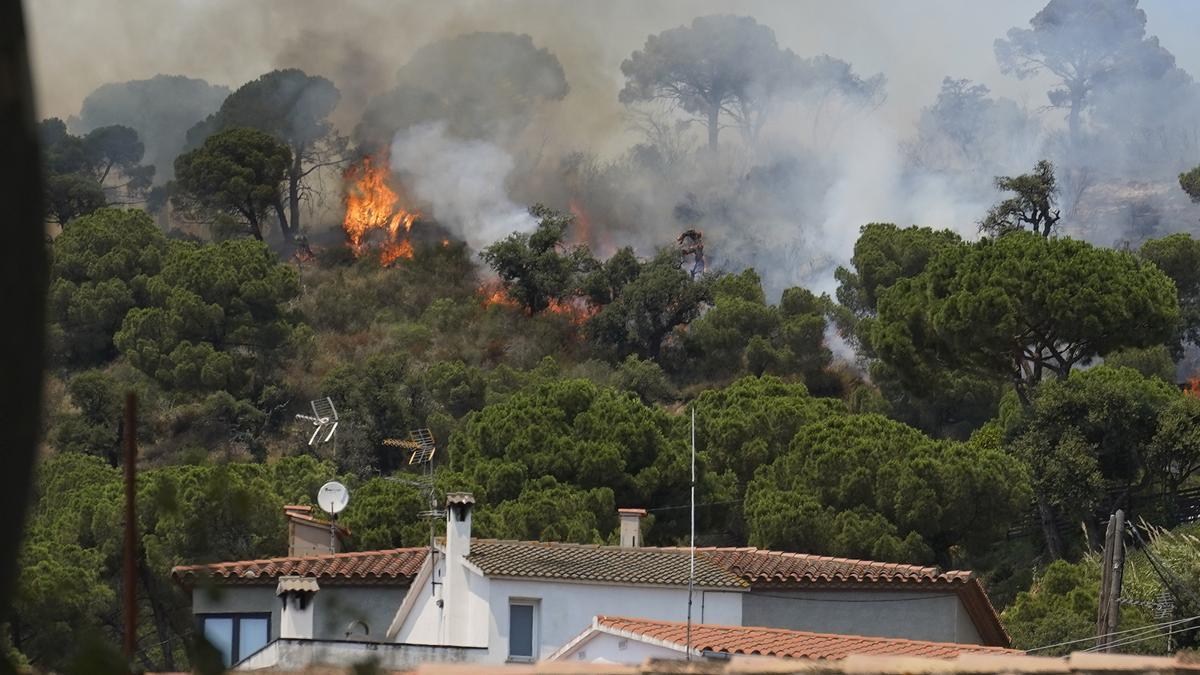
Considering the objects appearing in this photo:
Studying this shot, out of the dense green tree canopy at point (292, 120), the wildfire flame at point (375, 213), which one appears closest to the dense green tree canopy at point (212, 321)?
the wildfire flame at point (375, 213)

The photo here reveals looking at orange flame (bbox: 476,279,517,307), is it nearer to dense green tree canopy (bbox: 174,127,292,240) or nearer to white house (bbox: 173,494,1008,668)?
dense green tree canopy (bbox: 174,127,292,240)

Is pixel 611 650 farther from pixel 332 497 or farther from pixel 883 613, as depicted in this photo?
pixel 332 497

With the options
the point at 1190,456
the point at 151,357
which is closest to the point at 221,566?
the point at 1190,456

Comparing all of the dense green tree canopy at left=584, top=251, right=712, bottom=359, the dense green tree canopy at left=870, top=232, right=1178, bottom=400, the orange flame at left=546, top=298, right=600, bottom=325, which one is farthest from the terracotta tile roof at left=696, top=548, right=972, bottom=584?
the orange flame at left=546, top=298, right=600, bottom=325

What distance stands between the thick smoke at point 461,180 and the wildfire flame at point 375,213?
2.95 feet

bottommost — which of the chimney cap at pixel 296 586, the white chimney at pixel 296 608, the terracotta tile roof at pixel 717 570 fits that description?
the white chimney at pixel 296 608

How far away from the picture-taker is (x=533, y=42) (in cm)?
9475

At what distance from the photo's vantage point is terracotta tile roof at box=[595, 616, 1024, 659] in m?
17.4

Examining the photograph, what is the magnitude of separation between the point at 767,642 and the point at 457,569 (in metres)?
5.26

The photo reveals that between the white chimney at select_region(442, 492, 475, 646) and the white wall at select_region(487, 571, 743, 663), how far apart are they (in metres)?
0.38

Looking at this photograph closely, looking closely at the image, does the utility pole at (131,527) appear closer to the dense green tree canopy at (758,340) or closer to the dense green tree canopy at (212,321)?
the dense green tree canopy at (212,321)

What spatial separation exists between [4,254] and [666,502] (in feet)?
128

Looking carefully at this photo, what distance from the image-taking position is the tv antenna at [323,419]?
195 feet

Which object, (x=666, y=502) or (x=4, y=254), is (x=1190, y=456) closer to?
(x=666, y=502)
